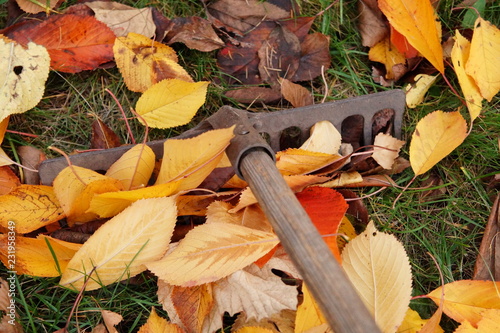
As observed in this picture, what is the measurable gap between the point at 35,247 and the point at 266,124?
769 millimetres

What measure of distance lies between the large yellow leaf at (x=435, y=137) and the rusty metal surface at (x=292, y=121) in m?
0.10

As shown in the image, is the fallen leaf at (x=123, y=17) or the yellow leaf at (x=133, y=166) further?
the fallen leaf at (x=123, y=17)

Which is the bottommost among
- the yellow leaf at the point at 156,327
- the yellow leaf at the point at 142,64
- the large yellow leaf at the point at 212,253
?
the yellow leaf at the point at 156,327

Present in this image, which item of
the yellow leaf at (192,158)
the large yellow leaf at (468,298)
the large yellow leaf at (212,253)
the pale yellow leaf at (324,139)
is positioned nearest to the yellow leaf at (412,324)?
the large yellow leaf at (468,298)

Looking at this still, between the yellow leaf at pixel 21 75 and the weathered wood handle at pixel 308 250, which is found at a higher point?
the yellow leaf at pixel 21 75

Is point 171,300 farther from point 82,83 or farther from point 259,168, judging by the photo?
point 82,83

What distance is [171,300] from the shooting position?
135 centimetres

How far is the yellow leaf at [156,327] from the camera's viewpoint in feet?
4.28

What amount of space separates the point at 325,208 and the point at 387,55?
0.74 m

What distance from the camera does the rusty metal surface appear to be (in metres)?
1.47

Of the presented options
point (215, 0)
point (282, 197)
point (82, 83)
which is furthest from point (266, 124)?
point (82, 83)

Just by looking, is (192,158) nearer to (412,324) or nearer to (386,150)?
(386,150)

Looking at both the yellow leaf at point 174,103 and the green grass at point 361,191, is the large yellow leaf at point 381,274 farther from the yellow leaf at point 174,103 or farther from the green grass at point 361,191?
the yellow leaf at point 174,103

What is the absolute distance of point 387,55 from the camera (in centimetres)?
180
